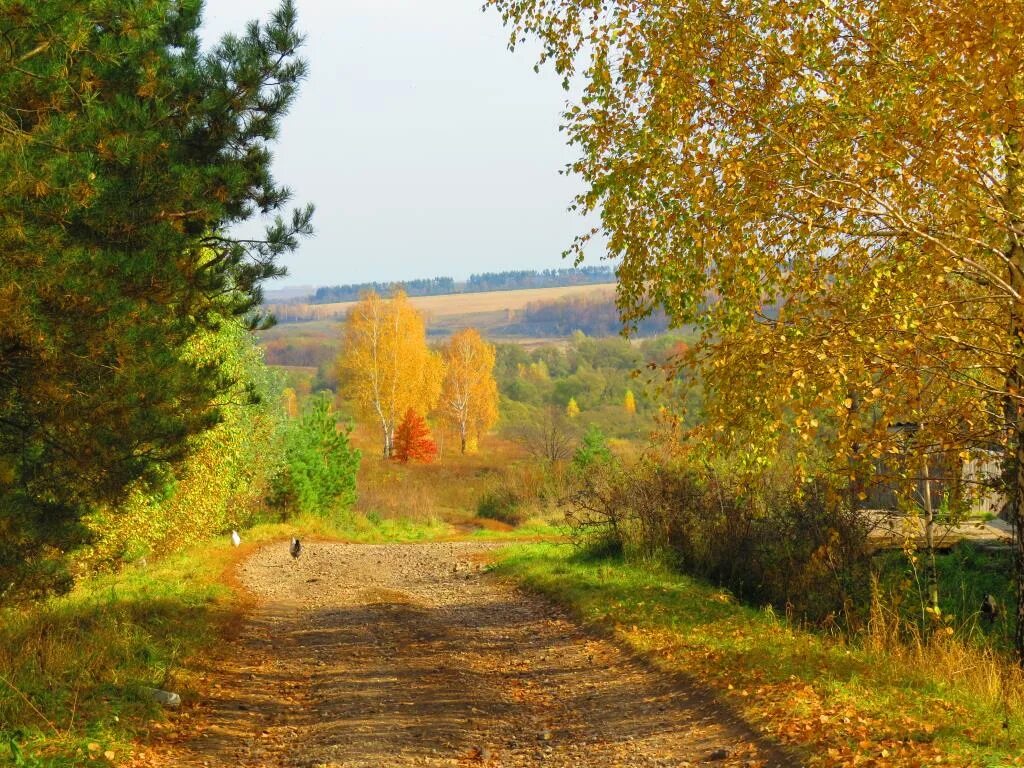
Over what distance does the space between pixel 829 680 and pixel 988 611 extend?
7.19 metres

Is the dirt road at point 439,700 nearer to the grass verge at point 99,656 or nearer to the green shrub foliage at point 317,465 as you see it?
the grass verge at point 99,656

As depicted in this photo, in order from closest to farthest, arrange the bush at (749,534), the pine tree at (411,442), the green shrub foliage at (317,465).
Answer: the bush at (749,534)
the green shrub foliage at (317,465)
the pine tree at (411,442)

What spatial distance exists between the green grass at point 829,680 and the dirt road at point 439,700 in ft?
1.10

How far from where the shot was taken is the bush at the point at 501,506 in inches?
1576

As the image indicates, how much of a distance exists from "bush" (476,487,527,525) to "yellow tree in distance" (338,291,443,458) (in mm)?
26075

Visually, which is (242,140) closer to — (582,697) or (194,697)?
(194,697)

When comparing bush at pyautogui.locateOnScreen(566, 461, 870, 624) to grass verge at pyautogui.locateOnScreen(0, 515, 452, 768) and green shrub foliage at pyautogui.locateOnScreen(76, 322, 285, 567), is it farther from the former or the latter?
green shrub foliage at pyautogui.locateOnScreen(76, 322, 285, 567)

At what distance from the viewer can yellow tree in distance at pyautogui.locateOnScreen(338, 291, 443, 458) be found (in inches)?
2680

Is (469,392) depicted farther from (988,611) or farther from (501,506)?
(988,611)

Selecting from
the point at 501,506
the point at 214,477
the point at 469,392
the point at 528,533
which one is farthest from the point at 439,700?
the point at 469,392

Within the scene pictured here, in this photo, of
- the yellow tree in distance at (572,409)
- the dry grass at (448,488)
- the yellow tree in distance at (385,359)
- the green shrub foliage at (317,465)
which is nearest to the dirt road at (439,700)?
the green shrub foliage at (317,465)

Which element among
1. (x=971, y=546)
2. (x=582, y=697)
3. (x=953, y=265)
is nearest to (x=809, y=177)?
(x=953, y=265)

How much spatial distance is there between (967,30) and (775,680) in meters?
5.44

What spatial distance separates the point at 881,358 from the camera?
24.0ft
